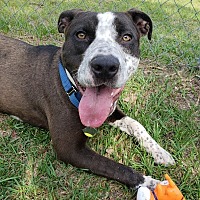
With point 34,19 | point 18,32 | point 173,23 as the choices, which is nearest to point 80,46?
point 18,32

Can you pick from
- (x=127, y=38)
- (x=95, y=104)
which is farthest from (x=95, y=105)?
(x=127, y=38)

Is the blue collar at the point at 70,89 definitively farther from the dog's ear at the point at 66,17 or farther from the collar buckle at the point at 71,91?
the dog's ear at the point at 66,17

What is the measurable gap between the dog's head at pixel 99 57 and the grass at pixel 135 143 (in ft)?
1.77

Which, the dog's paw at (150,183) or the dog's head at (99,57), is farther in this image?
the dog's paw at (150,183)

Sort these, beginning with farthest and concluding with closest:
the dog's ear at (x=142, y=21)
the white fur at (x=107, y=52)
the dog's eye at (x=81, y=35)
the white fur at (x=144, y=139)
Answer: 1. the dog's ear at (x=142, y=21)
2. the white fur at (x=144, y=139)
3. the dog's eye at (x=81, y=35)
4. the white fur at (x=107, y=52)

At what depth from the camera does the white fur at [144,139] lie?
10.1 ft

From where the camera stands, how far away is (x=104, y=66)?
2465 millimetres

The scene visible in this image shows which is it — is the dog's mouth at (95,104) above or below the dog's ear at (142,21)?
below

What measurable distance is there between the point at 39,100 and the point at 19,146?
0.48 meters

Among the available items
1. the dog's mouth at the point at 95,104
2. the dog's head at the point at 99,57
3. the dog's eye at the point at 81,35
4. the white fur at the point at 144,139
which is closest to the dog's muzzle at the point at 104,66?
the dog's head at the point at 99,57

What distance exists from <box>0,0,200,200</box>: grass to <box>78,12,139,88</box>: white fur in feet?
2.64

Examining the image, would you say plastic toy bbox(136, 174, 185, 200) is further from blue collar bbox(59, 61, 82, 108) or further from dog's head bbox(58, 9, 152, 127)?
blue collar bbox(59, 61, 82, 108)

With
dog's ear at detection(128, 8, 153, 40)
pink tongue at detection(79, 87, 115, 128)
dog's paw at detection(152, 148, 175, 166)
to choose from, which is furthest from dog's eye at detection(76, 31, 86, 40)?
dog's paw at detection(152, 148, 175, 166)

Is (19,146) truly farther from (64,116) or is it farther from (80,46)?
(80,46)
